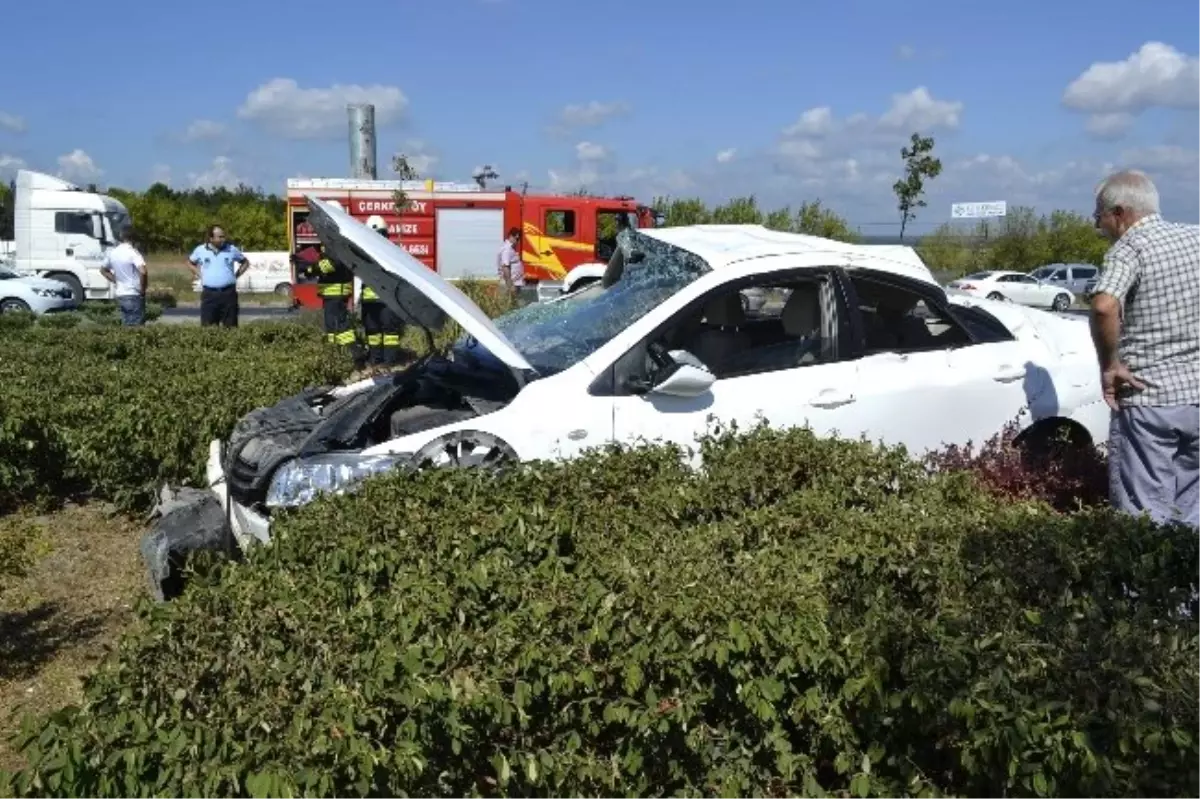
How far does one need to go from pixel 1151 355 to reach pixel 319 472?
11.9 feet

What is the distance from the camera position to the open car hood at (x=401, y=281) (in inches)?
195

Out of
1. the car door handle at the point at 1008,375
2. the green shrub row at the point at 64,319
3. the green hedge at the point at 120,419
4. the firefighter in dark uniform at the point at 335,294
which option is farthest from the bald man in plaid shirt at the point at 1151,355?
the green shrub row at the point at 64,319

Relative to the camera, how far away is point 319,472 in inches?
184

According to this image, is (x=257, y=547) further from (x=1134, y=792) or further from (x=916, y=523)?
(x=1134, y=792)

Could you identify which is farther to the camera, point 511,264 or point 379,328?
point 511,264

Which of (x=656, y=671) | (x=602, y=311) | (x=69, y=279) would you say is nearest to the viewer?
(x=656, y=671)

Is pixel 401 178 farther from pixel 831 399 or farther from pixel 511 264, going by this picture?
pixel 831 399

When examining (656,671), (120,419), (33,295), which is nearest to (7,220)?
(33,295)

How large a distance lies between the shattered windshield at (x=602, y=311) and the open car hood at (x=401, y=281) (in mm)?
304

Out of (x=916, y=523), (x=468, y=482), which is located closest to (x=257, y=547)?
(x=468, y=482)

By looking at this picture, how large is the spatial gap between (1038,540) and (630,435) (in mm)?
2118

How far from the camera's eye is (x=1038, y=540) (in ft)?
10.9

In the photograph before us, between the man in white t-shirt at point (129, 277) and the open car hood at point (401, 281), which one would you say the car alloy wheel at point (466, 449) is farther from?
the man in white t-shirt at point (129, 277)

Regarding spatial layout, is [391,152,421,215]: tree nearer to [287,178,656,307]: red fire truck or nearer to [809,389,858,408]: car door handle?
[287,178,656,307]: red fire truck
